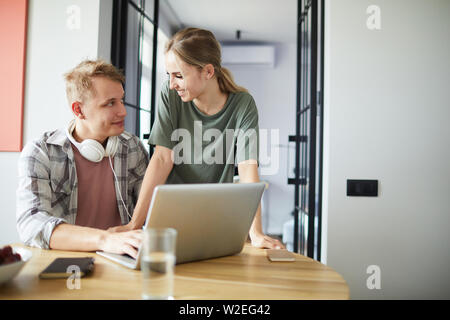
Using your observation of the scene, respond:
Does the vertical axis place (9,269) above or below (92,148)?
below

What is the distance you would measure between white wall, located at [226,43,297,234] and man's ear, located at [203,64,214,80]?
12.8 ft

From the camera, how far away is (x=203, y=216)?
0.84 m

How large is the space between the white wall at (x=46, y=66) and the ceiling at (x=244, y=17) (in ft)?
7.17

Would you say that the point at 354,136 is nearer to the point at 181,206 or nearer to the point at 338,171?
the point at 338,171

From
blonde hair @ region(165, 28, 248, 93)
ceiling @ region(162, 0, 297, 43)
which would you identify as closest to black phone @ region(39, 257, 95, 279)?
blonde hair @ region(165, 28, 248, 93)

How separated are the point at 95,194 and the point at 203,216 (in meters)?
0.82

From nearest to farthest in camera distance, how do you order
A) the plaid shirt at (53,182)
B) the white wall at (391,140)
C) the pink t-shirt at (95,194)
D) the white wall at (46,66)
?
1. the plaid shirt at (53,182)
2. the pink t-shirt at (95,194)
3. the white wall at (391,140)
4. the white wall at (46,66)

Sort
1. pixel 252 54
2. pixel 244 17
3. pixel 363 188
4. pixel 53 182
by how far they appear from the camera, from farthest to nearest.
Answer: pixel 252 54 < pixel 244 17 < pixel 363 188 < pixel 53 182

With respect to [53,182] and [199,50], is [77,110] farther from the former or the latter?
[199,50]

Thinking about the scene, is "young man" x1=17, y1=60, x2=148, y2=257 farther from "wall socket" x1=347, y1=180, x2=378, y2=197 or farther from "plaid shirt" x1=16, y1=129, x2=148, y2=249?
"wall socket" x1=347, y1=180, x2=378, y2=197

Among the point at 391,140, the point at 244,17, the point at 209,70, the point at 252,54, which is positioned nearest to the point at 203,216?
the point at 209,70

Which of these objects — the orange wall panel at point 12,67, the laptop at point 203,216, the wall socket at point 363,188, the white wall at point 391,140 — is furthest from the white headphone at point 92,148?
the wall socket at point 363,188

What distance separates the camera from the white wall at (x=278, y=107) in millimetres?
5398

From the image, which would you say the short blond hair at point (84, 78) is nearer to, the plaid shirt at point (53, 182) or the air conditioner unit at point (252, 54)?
the plaid shirt at point (53, 182)
